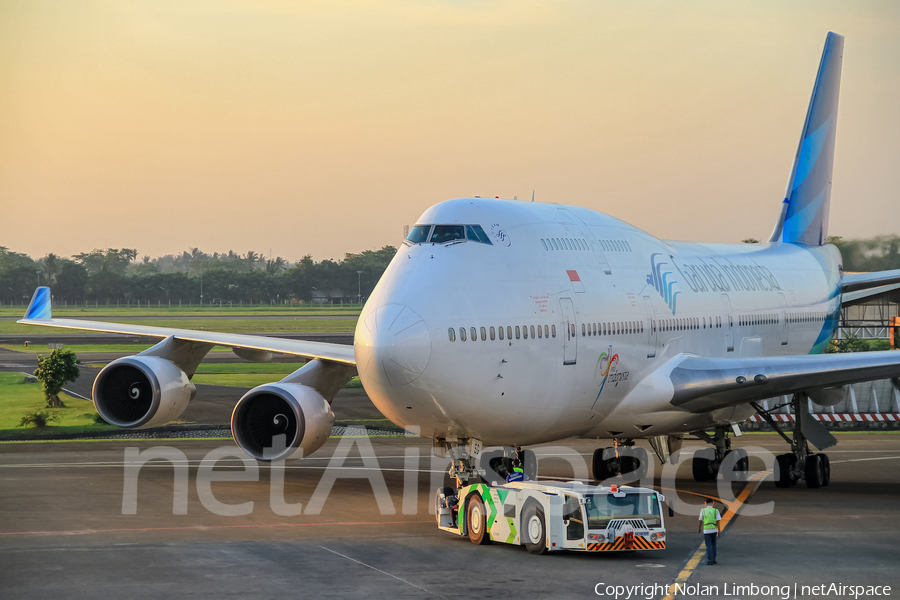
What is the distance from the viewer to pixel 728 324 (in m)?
27.0

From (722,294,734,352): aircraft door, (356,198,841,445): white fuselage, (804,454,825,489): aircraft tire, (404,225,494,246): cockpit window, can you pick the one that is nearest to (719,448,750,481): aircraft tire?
(804,454,825,489): aircraft tire

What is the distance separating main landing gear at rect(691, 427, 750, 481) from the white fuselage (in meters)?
2.12

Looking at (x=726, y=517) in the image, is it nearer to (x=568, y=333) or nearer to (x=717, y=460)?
(x=568, y=333)

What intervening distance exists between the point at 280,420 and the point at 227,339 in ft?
13.8

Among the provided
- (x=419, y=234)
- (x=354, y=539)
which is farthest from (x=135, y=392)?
(x=419, y=234)

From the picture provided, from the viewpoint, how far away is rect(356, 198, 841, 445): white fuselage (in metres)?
17.7

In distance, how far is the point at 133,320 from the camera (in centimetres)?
8881

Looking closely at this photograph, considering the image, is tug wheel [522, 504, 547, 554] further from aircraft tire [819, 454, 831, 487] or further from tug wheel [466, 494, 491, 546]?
aircraft tire [819, 454, 831, 487]

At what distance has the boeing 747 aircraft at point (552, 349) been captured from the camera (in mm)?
18078

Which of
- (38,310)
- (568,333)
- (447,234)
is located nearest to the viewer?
(447,234)

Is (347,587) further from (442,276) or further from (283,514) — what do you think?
(283,514)

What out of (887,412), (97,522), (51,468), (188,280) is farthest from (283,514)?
(188,280)

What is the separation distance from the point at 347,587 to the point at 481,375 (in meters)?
4.50

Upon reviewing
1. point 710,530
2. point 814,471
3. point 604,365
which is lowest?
point 814,471
